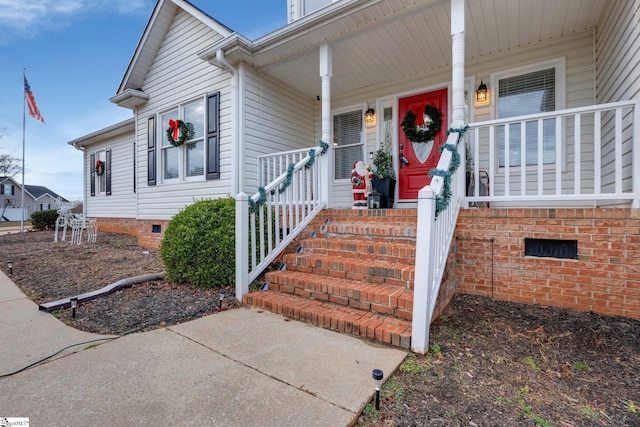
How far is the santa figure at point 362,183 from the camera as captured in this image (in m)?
5.29

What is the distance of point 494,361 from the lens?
209cm

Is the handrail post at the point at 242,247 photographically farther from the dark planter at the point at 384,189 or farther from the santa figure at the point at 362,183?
the dark planter at the point at 384,189

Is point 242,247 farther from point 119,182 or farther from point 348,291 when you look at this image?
→ point 119,182

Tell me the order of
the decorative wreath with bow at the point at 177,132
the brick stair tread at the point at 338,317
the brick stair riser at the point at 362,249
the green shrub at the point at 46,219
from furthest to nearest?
the green shrub at the point at 46,219
the decorative wreath with bow at the point at 177,132
the brick stair riser at the point at 362,249
the brick stair tread at the point at 338,317

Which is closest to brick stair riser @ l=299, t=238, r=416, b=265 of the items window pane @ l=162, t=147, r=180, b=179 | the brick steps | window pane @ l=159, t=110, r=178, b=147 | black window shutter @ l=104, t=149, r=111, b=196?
the brick steps

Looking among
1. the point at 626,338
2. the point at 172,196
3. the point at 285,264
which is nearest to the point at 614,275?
the point at 626,338

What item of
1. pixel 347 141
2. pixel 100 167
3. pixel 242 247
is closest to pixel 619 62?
pixel 347 141

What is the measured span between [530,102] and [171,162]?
6758 millimetres

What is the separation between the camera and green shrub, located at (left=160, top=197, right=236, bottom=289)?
3.65m

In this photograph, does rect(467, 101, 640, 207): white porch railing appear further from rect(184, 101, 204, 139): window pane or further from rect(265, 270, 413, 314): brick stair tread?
rect(184, 101, 204, 139): window pane

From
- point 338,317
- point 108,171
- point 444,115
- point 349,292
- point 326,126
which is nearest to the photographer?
point 338,317

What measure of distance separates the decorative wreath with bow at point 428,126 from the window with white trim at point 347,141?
0.92m

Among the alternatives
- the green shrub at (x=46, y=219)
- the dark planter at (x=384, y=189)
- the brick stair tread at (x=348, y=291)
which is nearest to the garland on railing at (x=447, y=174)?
the brick stair tread at (x=348, y=291)

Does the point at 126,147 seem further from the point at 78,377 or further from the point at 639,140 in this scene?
the point at 639,140
